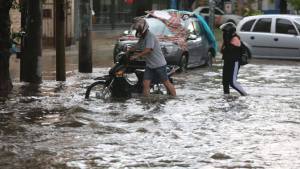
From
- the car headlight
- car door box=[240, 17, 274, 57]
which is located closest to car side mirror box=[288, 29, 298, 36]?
car door box=[240, 17, 274, 57]

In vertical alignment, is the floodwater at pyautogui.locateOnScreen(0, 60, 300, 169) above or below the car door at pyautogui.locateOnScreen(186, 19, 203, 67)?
below

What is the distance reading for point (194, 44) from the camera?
21609 millimetres

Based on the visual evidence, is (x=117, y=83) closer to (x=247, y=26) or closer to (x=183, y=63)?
(x=183, y=63)

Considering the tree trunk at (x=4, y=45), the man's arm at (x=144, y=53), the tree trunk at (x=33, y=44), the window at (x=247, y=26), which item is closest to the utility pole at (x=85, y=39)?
the tree trunk at (x=33, y=44)

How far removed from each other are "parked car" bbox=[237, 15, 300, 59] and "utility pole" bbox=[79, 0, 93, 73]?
26.3 feet

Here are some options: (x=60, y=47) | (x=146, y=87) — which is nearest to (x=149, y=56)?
(x=146, y=87)

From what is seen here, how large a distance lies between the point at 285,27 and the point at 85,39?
9.19 m

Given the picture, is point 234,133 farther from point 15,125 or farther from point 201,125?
point 15,125

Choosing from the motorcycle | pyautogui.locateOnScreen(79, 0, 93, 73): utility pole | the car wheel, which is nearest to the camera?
the motorcycle

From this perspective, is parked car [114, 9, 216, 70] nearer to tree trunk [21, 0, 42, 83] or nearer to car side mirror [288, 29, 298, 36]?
tree trunk [21, 0, 42, 83]

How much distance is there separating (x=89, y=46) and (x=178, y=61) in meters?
2.60

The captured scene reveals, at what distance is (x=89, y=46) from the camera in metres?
19.8

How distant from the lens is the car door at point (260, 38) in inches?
1013

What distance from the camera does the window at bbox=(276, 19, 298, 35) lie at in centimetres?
2575
